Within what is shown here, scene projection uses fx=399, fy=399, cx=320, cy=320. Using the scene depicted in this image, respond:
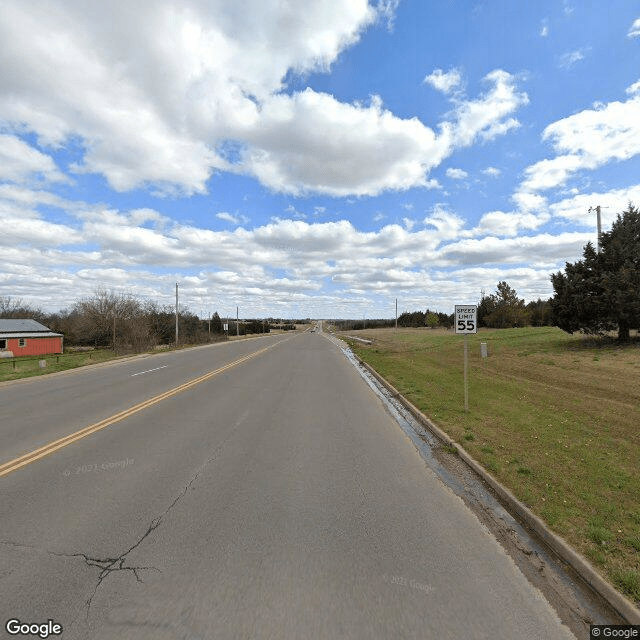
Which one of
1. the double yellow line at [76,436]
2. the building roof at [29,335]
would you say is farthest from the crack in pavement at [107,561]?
the building roof at [29,335]

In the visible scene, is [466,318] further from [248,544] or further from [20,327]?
[20,327]

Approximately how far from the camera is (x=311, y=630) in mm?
2613

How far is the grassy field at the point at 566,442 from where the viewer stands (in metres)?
3.83

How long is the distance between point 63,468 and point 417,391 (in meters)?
9.80

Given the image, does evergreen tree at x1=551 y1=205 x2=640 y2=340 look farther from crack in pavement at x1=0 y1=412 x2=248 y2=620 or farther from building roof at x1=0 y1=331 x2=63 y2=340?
building roof at x1=0 y1=331 x2=63 y2=340

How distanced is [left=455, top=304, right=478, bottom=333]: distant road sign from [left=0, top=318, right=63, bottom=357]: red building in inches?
2216

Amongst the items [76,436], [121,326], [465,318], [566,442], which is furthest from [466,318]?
[121,326]

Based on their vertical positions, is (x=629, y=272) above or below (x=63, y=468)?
above

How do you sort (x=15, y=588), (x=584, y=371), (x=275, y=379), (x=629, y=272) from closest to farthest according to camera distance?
(x=15, y=588), (x=275, y=379), (x=584, y=371), (x=629, y=272)

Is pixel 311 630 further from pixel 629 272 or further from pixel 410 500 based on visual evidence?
pixel 629 272

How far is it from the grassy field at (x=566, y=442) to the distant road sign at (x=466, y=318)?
6.55 ft

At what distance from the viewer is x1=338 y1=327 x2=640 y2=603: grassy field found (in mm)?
3832

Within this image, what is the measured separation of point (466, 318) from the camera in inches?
354

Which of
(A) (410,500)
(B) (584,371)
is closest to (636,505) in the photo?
(A) (410,500)
